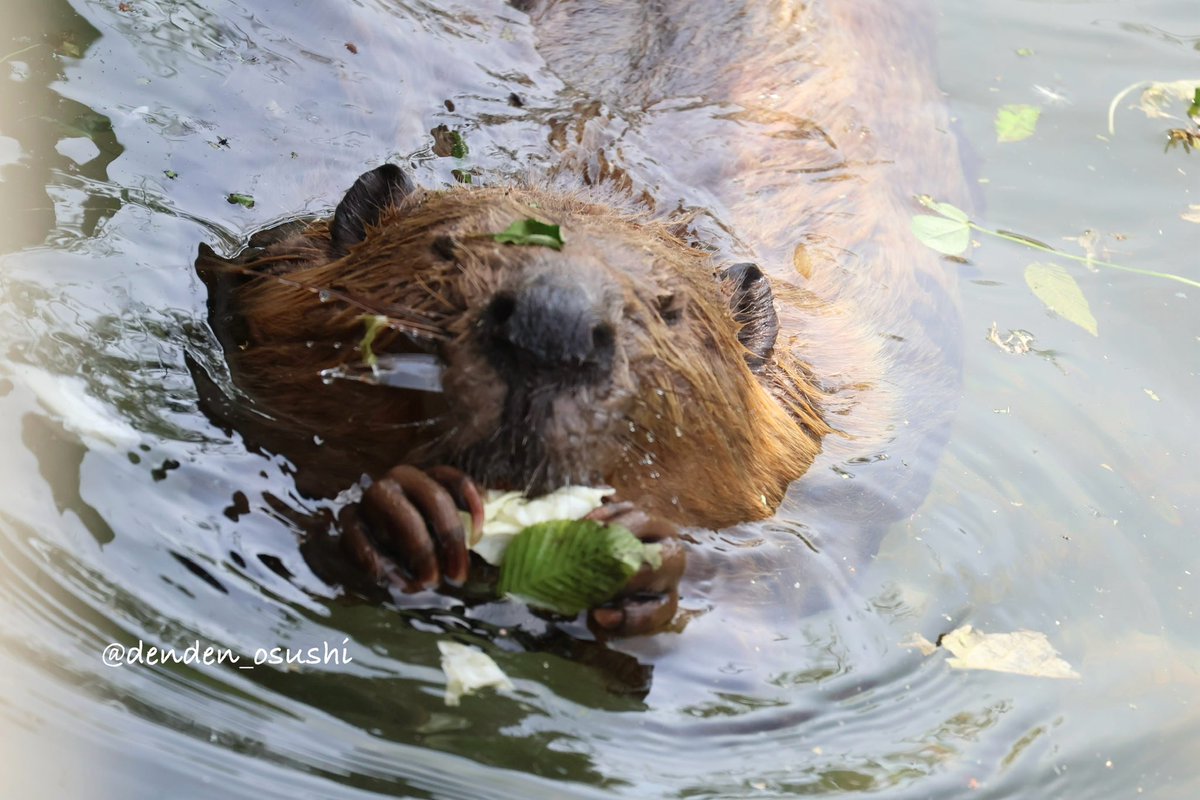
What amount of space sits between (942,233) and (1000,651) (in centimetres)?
196

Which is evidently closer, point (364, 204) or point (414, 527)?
point (414, 527)

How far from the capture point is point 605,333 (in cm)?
243

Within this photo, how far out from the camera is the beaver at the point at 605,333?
2.42m

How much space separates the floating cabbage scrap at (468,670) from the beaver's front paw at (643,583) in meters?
0.22

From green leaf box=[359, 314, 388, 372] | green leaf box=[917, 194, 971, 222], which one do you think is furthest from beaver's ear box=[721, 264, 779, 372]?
green leaf box=[917, 194, 971, 222]

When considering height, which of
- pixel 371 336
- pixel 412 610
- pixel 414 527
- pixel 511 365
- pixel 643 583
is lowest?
pixel 412 610

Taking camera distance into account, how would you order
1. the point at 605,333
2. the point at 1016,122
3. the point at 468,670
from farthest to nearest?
the point at 1016,122 < the point at 468,670 < the point at 605,333

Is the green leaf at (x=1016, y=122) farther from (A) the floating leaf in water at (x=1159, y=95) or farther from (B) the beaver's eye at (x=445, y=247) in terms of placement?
(B) the beaver's eye at (x=445, y=247)

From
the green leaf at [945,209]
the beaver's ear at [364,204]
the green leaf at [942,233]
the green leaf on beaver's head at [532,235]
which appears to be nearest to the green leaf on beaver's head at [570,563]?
the green leaf on beaver's head at [532,235]

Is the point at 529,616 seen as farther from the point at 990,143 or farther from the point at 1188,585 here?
the point at 990,143

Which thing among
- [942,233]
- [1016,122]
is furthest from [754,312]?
[1016,122]

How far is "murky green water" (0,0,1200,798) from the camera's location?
238 centimetres

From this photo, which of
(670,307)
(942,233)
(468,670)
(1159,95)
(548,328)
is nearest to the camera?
(548,328)

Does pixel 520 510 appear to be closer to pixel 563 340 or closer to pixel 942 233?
pixel 563 340
